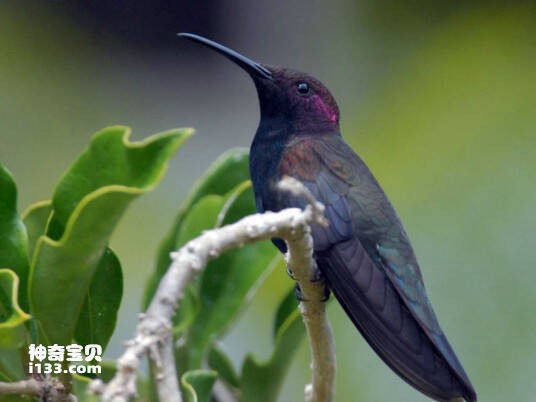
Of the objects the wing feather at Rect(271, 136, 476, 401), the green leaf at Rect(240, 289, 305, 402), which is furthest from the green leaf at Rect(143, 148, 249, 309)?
the green leaf at Rect(240, 289, 305, 402)

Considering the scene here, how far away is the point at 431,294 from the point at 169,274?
6.38 feet

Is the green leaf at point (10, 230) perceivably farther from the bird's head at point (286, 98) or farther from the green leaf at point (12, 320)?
the bird's head at point (286, 98)

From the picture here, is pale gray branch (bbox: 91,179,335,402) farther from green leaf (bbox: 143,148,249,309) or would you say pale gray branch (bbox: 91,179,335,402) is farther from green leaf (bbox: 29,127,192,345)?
green leaf (bbox: 143,148,249,309)

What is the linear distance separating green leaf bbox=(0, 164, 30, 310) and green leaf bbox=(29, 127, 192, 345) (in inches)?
1.8

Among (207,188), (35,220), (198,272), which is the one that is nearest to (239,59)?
(207,188)

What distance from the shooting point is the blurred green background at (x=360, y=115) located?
279 cm

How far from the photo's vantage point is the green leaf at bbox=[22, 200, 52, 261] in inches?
61.9

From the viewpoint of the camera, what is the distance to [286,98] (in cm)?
195

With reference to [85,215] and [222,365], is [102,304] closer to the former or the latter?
[85,215]

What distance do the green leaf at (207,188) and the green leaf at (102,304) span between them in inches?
7.3

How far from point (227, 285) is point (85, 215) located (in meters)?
0.55

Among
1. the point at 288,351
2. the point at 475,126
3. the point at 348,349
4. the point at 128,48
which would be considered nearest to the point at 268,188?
the point at 288,351

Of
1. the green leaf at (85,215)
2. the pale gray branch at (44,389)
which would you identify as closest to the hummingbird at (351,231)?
the green leaf at (85,215)

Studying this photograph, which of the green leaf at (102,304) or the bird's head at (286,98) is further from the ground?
the bird's head at (286,98)
